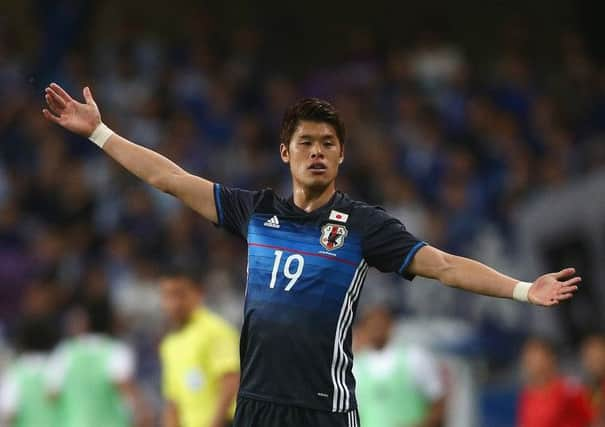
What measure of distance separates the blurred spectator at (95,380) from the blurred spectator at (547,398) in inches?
107

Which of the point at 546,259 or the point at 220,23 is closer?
the point at 546,259

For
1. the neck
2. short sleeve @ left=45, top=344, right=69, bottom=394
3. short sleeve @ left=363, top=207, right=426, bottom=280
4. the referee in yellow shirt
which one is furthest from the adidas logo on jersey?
short sleeve @ left=45, top=344, right=69, bottom=394

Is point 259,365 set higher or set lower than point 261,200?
lower

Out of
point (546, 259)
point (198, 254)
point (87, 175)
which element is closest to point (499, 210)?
point (546, 259)

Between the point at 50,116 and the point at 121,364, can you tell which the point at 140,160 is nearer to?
the point at 50,116

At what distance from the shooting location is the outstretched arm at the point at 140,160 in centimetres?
508

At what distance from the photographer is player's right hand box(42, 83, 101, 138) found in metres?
5.17

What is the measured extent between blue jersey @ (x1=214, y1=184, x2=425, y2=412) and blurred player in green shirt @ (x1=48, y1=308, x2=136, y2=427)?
4692mm

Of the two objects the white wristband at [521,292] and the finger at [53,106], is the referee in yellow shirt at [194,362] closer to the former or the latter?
the finger at [53,106]

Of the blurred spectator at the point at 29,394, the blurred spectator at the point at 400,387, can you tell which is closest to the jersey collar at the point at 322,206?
the blurred spectator at the point at 400,387

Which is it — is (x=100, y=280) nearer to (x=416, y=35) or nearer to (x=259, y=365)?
(x=416, y=35)

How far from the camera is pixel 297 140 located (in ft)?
16.3

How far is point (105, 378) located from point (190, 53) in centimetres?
691

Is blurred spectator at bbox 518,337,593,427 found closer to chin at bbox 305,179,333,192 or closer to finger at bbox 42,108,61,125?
chin at bbox 305,179,333,192
